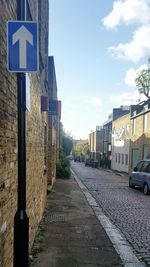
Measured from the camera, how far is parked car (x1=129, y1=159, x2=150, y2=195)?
1744 cm

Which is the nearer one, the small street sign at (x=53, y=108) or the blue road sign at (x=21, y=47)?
the blue road sign at (x=21, y=47)

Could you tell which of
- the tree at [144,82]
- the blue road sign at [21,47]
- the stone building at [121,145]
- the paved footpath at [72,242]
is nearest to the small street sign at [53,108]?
the paved footpath at [72,242]

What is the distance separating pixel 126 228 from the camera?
8.91 metres

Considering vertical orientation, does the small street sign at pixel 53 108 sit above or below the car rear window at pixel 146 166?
above

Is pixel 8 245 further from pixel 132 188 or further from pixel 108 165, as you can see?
pixel 108 165

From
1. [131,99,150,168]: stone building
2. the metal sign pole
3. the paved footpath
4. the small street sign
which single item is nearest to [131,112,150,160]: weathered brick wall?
[131,99,150,168]: stone building

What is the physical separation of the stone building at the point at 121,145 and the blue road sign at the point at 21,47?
35.3m

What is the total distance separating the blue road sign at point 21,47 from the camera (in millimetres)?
3275

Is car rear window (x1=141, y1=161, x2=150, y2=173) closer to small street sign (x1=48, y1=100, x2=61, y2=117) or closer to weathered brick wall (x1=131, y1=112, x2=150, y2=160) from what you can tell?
small street sign (x1=48, y1=100, x2=61, y2=117)

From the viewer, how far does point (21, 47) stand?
329 cm

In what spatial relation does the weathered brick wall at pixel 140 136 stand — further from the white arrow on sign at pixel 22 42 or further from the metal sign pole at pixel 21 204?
the white arrow on sign at pixel 22 42

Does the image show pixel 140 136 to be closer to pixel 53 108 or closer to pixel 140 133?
pixel 140 133

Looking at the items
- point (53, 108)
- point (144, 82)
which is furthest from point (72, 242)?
point (144, 82)

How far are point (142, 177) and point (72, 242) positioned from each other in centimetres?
1197
